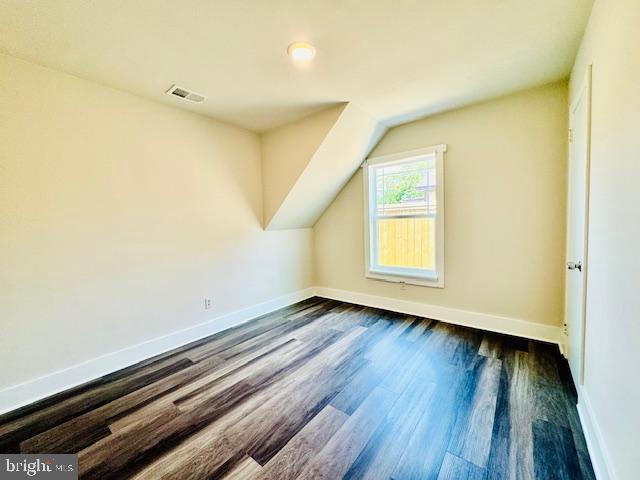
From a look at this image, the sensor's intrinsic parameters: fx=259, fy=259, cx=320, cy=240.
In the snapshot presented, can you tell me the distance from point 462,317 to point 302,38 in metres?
3.17

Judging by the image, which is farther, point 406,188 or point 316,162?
point 406,188

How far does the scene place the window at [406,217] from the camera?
3162 mm

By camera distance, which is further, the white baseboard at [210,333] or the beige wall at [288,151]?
the beige wall at [288,151]

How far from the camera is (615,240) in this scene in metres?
1.14

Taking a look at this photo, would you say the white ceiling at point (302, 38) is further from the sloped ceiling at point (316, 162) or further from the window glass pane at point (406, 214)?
the window glass pane at point (406, 214)

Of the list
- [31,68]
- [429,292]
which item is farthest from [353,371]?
[31,68]

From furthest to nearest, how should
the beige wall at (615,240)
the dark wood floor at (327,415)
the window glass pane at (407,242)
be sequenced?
the window glass pane at (407,242)
the dark wood floor at (327,415)
the beige wall at (615,240)

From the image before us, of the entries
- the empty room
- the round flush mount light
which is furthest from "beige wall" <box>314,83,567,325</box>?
the round flush mount light

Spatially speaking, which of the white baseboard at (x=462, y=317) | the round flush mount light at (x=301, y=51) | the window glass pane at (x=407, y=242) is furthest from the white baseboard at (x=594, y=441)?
the round flush mount light at (x=301, y=51)

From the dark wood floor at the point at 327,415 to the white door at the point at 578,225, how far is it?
0.32 metres

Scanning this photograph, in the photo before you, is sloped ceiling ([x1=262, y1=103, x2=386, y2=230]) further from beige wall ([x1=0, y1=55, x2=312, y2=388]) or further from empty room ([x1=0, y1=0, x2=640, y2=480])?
beige wall ([x1=0, y1=55, x2=312, y2=388])

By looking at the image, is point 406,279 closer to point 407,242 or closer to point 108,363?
point 407,242

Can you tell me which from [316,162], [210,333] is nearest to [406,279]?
[316,162]

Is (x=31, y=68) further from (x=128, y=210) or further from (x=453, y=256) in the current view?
(x=453, y=256)
